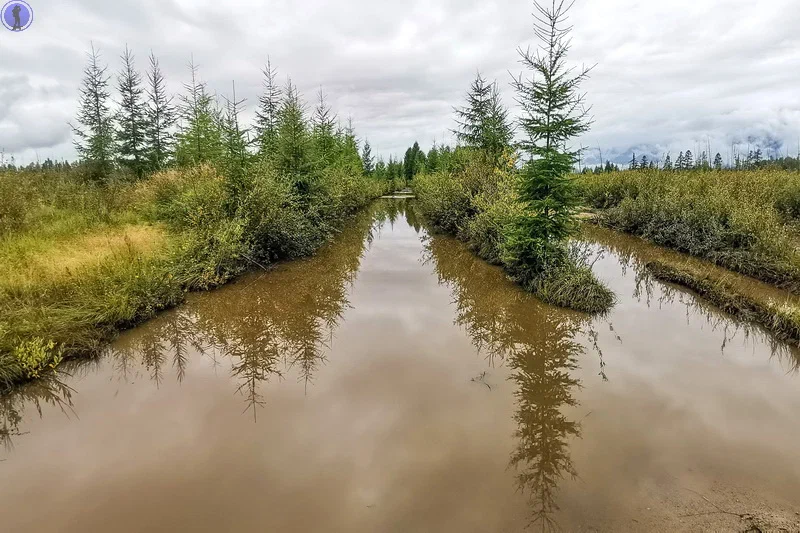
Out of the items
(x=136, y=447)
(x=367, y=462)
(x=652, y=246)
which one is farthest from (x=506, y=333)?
(x=652, y=246)

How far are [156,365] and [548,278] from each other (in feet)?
24.6

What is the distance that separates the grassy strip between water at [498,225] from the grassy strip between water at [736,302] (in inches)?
74.1

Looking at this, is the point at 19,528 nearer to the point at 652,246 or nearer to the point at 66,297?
the point at 66,297

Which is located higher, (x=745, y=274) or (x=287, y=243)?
(x=287, y=243)

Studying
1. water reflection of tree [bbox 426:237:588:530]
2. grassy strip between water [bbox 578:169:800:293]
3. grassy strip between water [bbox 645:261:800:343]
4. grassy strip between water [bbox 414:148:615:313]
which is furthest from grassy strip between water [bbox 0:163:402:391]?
grassy strip between water [bbox 645:261:800:343]

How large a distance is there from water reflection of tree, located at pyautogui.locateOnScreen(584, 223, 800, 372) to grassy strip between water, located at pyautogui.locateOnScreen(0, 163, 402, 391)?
9593mm

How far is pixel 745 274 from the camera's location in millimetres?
9719

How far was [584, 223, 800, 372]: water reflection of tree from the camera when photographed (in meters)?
6.33

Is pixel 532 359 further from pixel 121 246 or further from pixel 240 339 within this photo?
pixel 121 246

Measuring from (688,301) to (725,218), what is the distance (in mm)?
4829

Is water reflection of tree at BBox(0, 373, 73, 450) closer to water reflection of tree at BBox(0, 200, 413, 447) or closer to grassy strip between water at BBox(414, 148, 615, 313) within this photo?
water reflection of tree at BBox(0, 200, 413, 447)

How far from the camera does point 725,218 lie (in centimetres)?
1160

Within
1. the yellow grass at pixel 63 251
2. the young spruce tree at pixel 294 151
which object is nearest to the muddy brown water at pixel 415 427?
the yellow grass at pixel 63 251

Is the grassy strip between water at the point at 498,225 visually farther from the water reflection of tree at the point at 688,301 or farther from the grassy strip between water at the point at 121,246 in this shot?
the grassy strip between water at the point at 121,246
